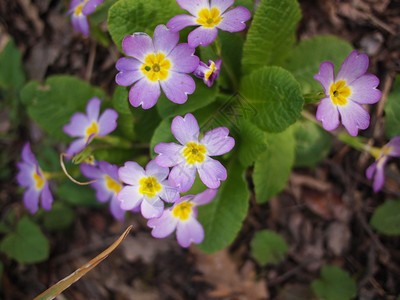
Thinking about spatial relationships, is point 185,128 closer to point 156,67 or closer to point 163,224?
point 156,67

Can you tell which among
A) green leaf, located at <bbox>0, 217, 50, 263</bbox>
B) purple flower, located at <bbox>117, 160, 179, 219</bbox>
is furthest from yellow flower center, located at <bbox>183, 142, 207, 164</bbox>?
green leaf, located at <bbox>0, 217, 50, 263</bbox>

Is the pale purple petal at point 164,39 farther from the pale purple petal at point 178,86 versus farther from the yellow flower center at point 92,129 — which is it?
the yellow flower center at point 92,129

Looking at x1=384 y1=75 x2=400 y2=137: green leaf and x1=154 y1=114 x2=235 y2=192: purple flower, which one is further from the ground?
x1=154 y1=114 x2=235 y2=192: purple flower

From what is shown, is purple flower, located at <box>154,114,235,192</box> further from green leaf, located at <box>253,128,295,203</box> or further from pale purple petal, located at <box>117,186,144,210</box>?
green leaf, located at <box>253,128,295,203</box>

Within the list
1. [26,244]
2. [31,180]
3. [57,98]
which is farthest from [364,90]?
[26,244]

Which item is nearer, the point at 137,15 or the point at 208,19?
the point at 208,19

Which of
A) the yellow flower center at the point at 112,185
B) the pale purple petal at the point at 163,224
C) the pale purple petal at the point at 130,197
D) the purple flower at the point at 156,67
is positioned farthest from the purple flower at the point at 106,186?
the purple flower at the point at 156,67

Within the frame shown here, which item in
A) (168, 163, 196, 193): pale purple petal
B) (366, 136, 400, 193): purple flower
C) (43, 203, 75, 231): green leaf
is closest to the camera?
(168, 163, 196, 193): pale purple petal

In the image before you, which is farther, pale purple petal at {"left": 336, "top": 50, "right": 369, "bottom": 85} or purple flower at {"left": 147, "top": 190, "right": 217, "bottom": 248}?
purple flower at {"left": 147, "top": 190, "right": 217, "bottom": 248}
